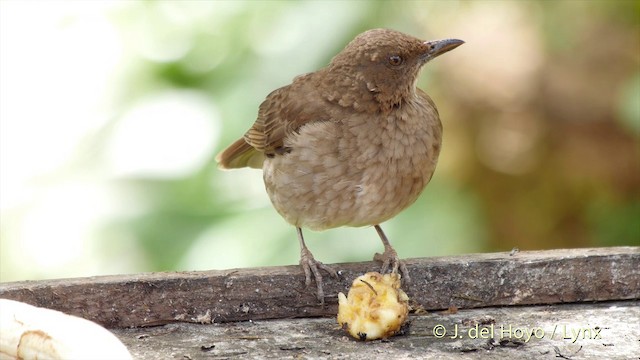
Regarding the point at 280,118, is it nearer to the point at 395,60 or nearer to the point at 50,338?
the point at 395,60

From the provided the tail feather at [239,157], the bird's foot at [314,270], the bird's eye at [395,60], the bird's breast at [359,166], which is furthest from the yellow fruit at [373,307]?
the tail feather at [239,157]

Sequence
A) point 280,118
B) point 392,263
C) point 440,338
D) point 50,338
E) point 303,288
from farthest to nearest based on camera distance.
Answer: point 280,118, point 392,263, point 303,288, point 440,338, point 50,338

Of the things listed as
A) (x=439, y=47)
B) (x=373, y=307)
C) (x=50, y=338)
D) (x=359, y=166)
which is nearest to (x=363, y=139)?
(x=359, y=166)

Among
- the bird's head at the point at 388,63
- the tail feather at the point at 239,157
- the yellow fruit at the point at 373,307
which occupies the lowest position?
the yellow fruit at the point at 373,307

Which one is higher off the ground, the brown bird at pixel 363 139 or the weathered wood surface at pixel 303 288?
the brown bird at pixel 363 139

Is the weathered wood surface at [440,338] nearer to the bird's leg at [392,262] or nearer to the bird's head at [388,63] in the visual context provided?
the bird's leg at [392,262]

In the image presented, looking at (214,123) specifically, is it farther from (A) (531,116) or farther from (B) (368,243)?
(A) (531,116)

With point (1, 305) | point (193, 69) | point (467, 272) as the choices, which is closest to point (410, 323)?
point (467, 272)
